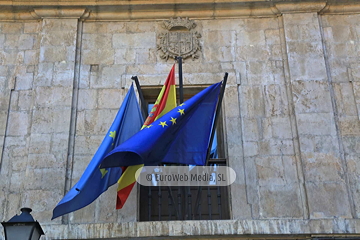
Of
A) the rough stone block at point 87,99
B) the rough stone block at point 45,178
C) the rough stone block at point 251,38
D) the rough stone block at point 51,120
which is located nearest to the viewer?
the rough stone block at point 45,178

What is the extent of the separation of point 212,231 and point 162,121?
66.4 inches

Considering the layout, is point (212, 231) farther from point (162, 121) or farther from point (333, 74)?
point (333, 74)

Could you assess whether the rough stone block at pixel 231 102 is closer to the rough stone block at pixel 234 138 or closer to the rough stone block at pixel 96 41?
the rough stone block at pixel 234 138

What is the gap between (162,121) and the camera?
787 centimetres

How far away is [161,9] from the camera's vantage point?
10.0 meters

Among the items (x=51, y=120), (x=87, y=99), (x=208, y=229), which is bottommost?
(x=208, y=229)

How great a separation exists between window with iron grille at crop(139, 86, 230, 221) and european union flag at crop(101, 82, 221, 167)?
74cm

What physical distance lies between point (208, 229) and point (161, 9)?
4.27 meters

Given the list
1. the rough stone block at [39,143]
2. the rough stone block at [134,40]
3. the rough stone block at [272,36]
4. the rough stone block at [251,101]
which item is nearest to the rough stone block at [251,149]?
the rough stone block at [251,101]

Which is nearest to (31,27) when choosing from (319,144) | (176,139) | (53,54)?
(53,54)

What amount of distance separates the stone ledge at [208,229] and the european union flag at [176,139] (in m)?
0.89

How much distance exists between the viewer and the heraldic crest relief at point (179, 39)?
9617 mm

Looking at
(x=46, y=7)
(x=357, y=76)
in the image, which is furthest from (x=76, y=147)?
(x=357, y=76)

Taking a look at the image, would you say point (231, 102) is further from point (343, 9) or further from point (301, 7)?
point (343, 9)
